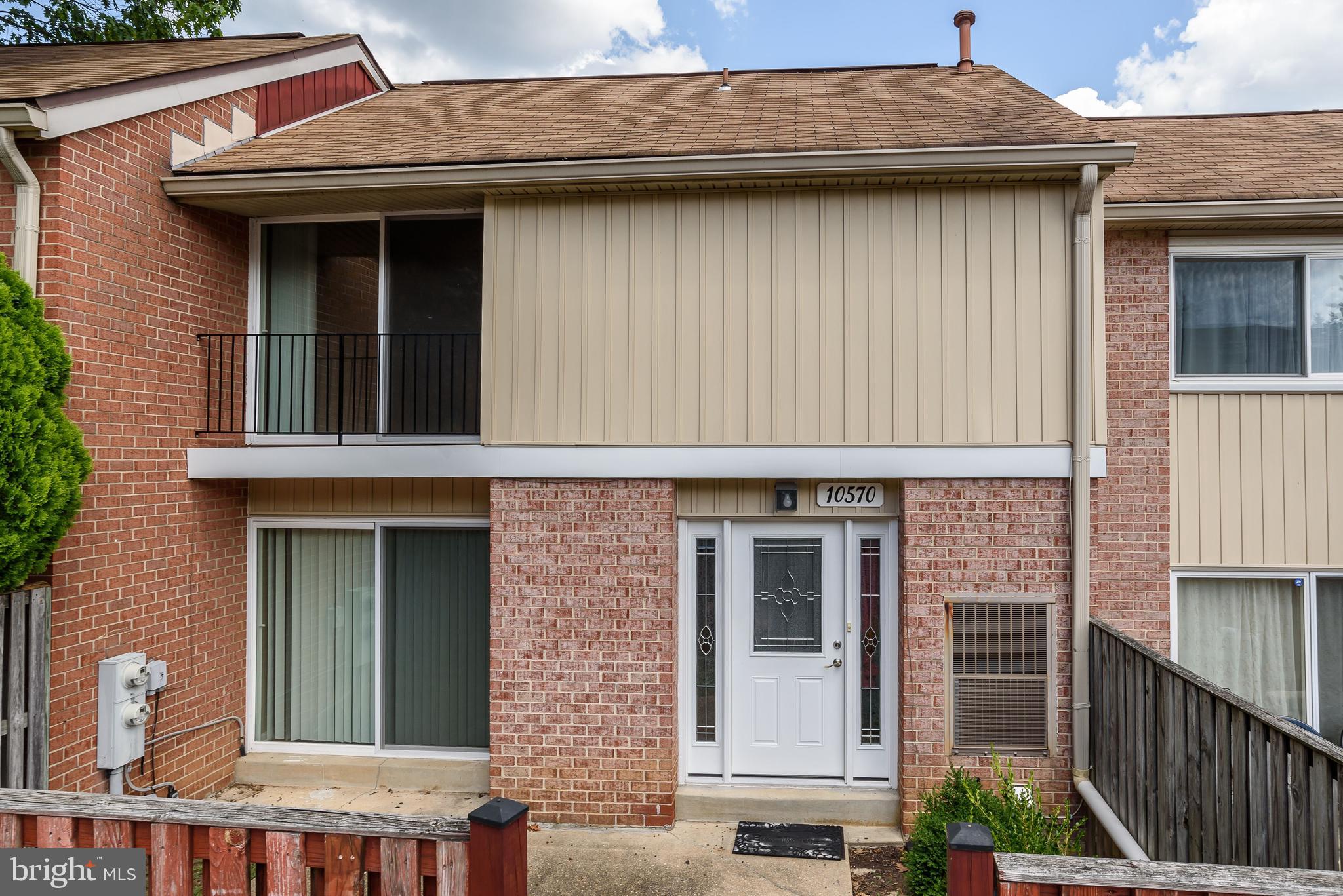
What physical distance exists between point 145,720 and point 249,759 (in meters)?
1.13

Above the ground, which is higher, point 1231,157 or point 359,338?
point 1231,157

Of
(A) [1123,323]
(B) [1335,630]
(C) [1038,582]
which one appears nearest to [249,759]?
(C) [1038,582]

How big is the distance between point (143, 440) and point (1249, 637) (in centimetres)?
849

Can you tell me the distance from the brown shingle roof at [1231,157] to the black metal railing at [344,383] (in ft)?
17.5

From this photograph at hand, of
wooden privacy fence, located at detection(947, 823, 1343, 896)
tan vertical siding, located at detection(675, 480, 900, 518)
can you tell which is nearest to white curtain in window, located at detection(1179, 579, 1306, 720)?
tan vertical siding, located at detection(675, 480, 900, 518)

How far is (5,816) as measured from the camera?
8.61 feet

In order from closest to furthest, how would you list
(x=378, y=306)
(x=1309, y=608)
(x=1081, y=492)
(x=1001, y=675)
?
(x=1081, y=492) < (x=1001, y=675) < (x=1309, y=608) < (x=378, y=306)

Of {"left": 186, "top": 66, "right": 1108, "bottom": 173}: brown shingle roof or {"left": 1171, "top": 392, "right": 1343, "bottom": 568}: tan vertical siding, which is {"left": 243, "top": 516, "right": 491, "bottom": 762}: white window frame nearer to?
{"left": 186, "top": 66, "right": 1108, "bottom": 173}: brown shingle roof

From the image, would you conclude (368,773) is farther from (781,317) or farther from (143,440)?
(781,317)

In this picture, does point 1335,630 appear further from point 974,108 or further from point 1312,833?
point 974,108

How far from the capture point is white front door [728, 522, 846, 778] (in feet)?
18.7

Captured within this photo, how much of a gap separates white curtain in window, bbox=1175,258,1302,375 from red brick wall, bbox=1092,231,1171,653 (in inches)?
9.4

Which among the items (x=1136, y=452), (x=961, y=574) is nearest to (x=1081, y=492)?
(x=961, y=574)

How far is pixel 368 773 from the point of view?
6.05 meters
